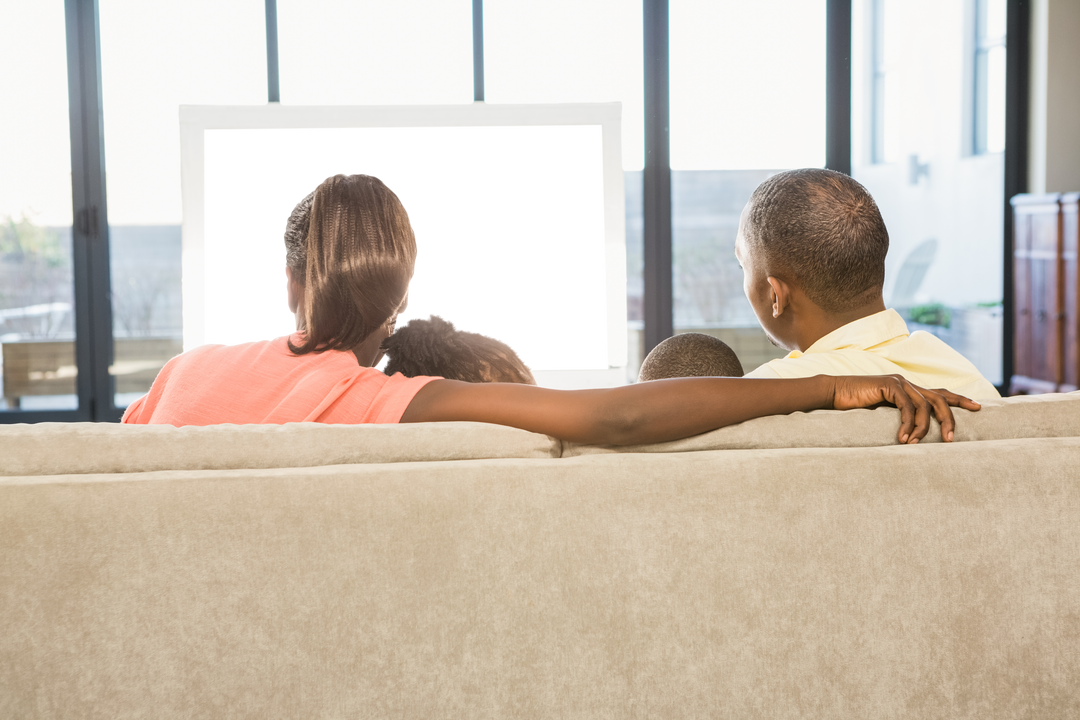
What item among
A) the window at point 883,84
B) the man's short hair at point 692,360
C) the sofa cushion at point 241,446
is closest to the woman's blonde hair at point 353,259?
the sofa cushion at point 241,446

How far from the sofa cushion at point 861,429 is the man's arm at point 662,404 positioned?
12 millimetres

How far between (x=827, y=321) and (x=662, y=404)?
54 cm

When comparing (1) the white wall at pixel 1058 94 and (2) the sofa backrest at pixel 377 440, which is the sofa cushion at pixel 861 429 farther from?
(1) the white wall at pixel 1058 94

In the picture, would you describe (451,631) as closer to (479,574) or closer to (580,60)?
(479,574)

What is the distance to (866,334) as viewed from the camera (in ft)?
4.30

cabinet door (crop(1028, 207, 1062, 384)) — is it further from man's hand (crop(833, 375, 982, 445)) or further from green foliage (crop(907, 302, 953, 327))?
man's hand (crop(833, 375, 982, 445))

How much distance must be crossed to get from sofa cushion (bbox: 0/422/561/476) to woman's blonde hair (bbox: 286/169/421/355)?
34 centimetres

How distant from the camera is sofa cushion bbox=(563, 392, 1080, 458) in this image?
996 millimetres

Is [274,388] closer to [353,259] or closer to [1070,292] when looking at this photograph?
A: [353,259]

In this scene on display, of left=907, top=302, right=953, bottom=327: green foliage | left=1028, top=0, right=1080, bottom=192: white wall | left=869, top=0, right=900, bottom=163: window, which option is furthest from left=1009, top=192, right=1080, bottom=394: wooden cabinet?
left=869, top=0, right=900, bottom=163: window

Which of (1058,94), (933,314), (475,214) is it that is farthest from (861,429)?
(933,314)

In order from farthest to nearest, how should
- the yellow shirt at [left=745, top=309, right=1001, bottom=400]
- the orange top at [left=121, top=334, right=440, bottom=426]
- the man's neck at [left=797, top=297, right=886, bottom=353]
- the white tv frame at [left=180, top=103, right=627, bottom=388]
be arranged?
the white tv frame at [left=180, top=103, right=627, bottom=388], the man's neck at [left=797, top=297, right=886, bottom=353], the yellow shirt at [left=745, top=309, right=1001, bottom=400], the orange top at [left=121, top=334, right=440, bottom=426]

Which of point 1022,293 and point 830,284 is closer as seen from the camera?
point 830,284

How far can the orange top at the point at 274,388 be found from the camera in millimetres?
1104
